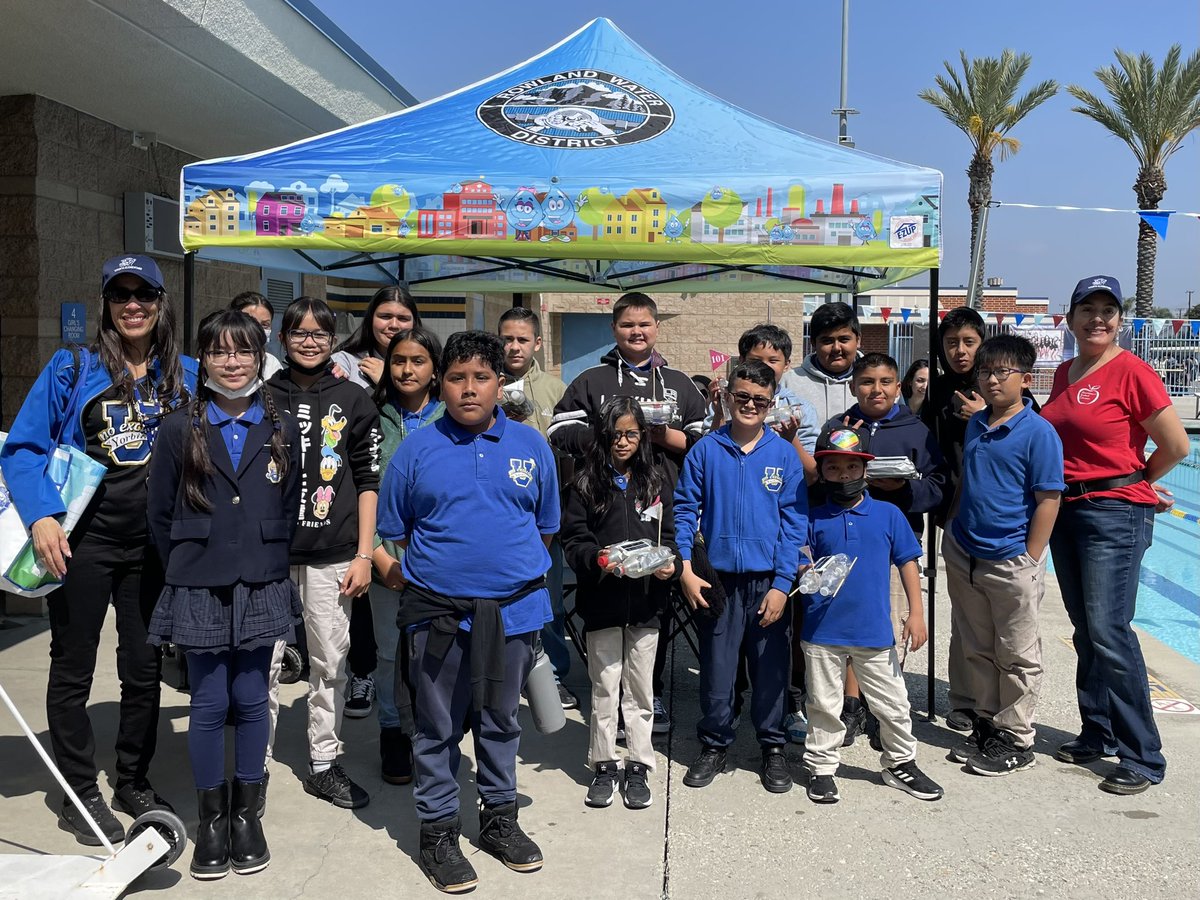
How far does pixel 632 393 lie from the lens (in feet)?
15.0

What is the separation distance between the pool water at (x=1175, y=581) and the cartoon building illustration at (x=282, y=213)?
5.64m

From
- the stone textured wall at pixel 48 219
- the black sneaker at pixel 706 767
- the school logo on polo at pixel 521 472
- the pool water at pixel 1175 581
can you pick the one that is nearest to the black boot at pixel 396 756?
the black sneaker at pixel 706 767

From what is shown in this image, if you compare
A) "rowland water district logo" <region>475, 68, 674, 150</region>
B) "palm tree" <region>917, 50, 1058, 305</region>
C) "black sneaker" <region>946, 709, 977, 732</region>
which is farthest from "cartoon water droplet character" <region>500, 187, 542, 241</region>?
"palm tree" <region>917, 50, 1058, 305</region>

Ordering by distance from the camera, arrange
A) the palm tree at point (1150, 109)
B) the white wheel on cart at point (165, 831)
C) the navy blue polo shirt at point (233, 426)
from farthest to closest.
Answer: the palm tree at point (1150, 109)
the navy blue polo shirt at point (233, 426)
the white wheel on cart at point (165, 831)

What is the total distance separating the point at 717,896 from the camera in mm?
3254

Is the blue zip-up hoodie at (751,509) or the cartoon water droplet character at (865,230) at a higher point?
the cartoon water droplet character at (865,230)

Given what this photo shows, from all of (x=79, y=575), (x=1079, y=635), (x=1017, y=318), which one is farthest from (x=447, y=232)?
(x=1017, y=318)

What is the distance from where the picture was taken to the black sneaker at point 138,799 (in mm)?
3562

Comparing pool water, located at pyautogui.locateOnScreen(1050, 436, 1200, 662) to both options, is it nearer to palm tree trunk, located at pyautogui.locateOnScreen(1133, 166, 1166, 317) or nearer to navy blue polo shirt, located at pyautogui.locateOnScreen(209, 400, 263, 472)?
navy blue polo shirt, located at pyautogui.locateOnScreen(209, 400, 263, 472)

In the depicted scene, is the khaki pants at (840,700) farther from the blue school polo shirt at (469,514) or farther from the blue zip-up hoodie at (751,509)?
the blue school polo shirt at (469,514)

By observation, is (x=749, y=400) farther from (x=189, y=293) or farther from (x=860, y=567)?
(x=189, y=293)

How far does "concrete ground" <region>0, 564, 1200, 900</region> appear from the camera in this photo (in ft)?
10.8

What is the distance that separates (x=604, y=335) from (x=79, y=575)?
1670 centimetres

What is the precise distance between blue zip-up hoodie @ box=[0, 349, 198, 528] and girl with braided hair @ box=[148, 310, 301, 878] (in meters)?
0.37
